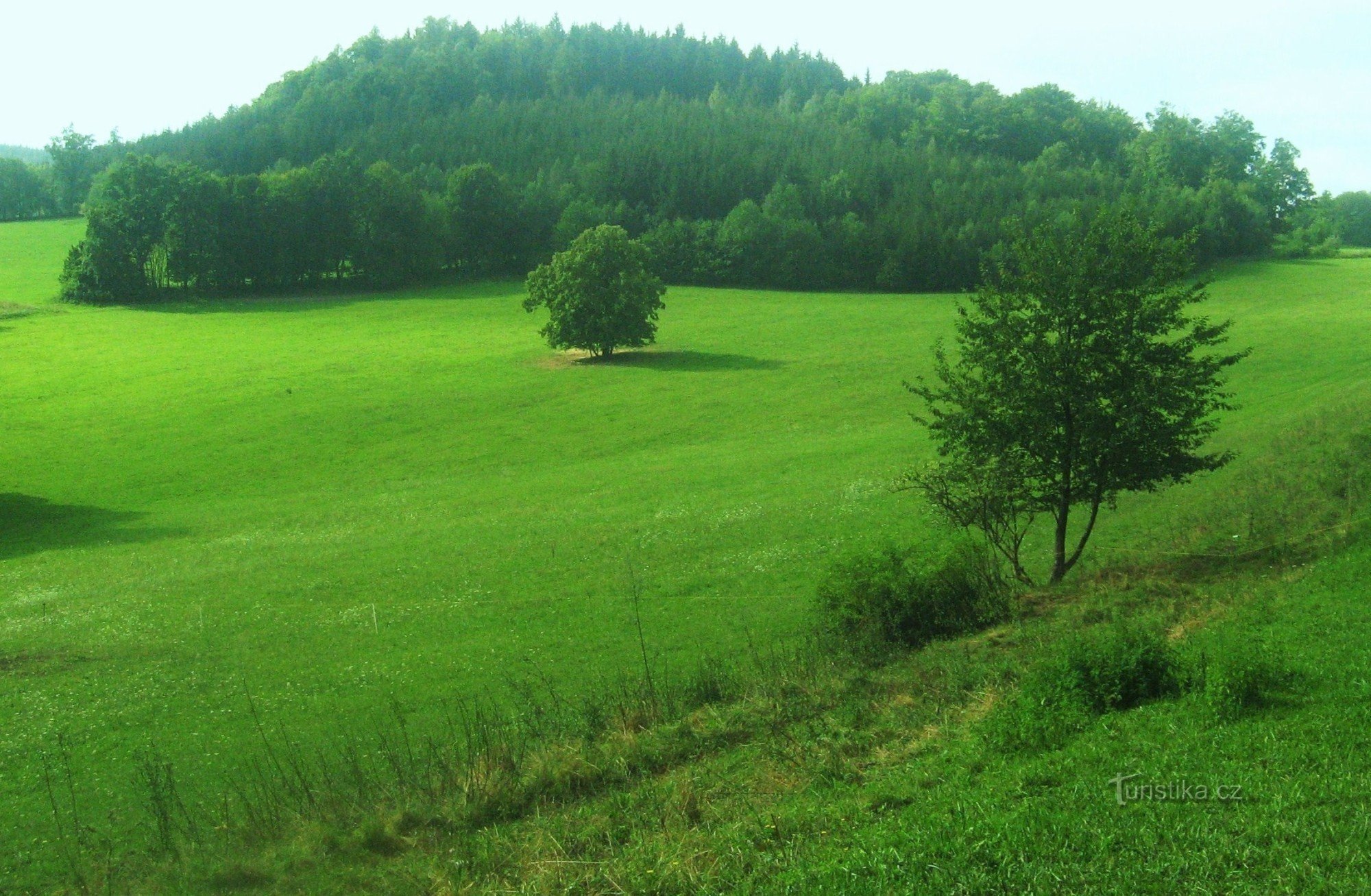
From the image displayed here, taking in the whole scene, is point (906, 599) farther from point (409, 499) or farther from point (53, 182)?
point (53, 182)

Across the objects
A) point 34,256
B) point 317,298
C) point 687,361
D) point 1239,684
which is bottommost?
point 687,361

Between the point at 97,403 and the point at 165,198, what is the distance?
5263 cm

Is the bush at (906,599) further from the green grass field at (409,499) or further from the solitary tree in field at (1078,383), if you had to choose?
the solitary tree in field at (1078,383)

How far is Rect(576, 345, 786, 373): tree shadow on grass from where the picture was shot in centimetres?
7406

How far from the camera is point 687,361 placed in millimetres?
77312

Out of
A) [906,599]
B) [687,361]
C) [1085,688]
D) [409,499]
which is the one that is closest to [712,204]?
[687,361]

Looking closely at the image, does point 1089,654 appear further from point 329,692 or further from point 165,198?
point 165,198

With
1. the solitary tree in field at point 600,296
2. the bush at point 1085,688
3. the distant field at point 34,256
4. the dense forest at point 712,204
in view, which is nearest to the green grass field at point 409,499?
the solitary tree in field at point 600,296

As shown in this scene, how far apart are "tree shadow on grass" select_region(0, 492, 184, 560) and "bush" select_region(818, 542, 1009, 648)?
1243 inches

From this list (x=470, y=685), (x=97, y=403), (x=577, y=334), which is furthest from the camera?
(x=577, y=334)

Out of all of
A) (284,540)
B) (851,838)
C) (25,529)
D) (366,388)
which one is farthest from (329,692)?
(366,388)

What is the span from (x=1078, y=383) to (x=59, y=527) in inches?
1641

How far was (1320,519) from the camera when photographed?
23.7 m

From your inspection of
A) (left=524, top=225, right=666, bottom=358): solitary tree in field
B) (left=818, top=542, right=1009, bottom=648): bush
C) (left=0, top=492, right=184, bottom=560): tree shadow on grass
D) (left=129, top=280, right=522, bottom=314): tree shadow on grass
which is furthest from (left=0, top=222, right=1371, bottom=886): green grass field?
(left=129, top=280, right=522, bottom=314): tree shadow on grass
